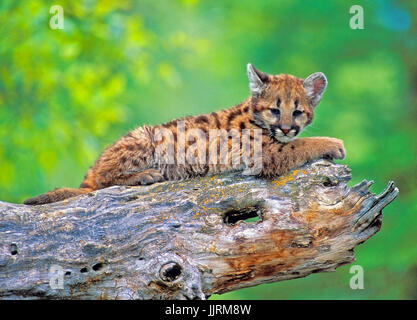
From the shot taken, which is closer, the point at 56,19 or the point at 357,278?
the point at 357,278

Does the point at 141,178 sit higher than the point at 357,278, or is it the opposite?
the point at 141,178

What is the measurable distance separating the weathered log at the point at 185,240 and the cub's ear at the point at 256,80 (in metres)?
1.92

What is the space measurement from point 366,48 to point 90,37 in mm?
9020

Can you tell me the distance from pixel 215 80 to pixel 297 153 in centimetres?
1671

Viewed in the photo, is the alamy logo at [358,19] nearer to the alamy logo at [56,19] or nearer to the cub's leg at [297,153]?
the cub's leg at [297,153]

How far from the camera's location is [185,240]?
7.60 meters

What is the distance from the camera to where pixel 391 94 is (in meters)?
18.3

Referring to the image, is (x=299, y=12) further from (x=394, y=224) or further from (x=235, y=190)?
(x=235, y=190)

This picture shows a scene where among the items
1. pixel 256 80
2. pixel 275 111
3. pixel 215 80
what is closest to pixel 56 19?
pixel 256 80

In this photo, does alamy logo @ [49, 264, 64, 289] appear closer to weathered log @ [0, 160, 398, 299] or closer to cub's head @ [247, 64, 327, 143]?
weathered log @ [0, 160, 398, 299]

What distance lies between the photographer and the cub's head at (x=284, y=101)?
8.92 metres

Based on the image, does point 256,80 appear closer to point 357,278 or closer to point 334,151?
point 334,151

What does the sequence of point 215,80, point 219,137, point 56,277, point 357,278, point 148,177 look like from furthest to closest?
point 215,80, point 219,137, point 148,177, point 357,278, point 56,277

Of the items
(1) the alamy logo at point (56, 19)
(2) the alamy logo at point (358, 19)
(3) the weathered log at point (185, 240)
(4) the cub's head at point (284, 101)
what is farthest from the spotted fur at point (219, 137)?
(1) the alamy logo at point (56, 19)
